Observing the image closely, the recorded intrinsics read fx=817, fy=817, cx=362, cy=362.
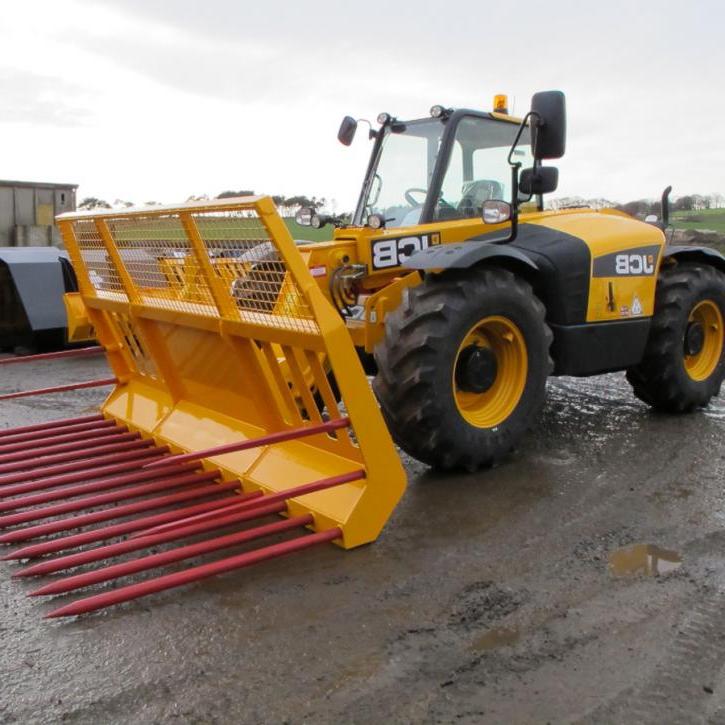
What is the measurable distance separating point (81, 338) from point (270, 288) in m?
5.21

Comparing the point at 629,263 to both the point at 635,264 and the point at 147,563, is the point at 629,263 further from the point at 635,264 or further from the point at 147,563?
the point at 147,563

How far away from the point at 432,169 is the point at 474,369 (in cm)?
160

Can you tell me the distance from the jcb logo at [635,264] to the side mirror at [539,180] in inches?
31.8

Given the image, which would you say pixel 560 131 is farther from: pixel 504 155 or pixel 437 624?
pixel 437 624

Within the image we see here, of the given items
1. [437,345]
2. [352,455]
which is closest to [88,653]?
[352,455]

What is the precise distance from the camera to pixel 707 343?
20.7 feet

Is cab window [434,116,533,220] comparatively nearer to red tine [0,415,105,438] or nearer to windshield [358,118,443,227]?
windshield [358,118,443,227]

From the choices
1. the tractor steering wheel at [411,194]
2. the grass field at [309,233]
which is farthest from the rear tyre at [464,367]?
the grass field at [309,233]

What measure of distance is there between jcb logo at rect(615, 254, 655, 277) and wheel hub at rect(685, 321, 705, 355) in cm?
73

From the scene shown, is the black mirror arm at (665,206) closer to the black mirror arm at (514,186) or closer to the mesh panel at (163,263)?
the black mirror arm at (514,186)

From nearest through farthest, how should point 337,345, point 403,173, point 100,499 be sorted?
1. point 337,345
2. point 100,499
3. point 403,173

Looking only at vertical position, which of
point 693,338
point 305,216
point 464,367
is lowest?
point 693,338

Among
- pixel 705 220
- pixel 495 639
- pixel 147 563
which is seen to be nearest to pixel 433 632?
pixel 495 639

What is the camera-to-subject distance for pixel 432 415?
418 centimetres
